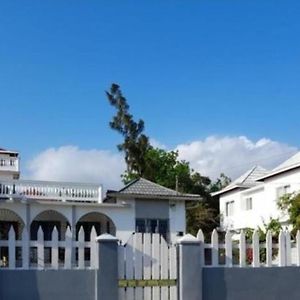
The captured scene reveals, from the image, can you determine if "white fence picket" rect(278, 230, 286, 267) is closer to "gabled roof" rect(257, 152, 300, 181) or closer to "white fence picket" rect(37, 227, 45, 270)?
"white fence picket" rect(37, 227, 45, 270)

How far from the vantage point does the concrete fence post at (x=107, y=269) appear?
8773mm

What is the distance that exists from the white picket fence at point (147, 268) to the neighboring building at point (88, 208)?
21271 millimetres

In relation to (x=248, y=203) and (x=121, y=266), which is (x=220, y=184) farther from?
(x=121, y=266)

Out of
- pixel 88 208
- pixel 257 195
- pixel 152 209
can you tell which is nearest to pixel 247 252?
pixel 88 208

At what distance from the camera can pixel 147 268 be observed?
29.7ft

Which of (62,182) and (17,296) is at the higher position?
(62,182)

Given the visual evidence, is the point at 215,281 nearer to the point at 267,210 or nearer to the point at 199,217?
the point at 267,210

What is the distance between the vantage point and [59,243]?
8.66m

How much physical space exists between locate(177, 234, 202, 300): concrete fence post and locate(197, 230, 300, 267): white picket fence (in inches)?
5.2

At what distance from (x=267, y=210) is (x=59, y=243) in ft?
111

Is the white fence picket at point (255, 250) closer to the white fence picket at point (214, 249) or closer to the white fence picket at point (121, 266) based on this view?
the white fence picket at point (214, 249)

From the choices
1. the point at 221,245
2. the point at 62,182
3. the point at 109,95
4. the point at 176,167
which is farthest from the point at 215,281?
the point at 176,167

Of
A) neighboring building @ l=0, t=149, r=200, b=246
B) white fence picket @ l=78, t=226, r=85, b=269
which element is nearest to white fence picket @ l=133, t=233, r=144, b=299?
white fence picket @ l=78, t=226, r=85, b=269

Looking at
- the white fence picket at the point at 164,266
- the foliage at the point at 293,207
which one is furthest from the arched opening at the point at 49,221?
the white fence picket at the point at 164,266
